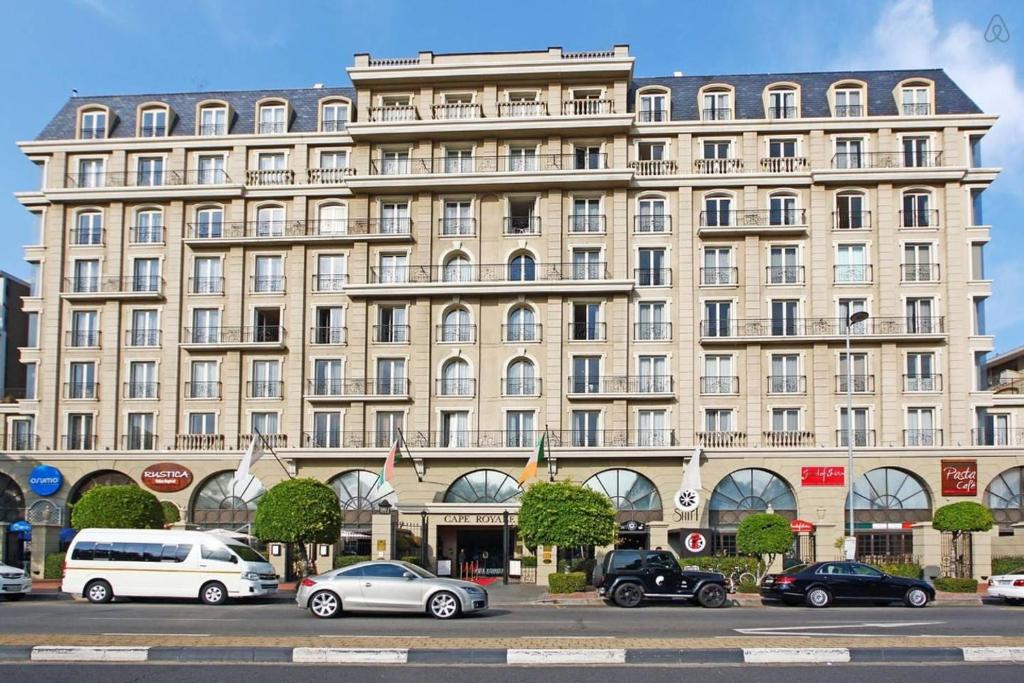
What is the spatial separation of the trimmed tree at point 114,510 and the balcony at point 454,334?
16.0 metres

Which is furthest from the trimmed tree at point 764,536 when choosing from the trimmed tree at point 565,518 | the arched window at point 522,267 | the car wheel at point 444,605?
the car wheel at point 444,605

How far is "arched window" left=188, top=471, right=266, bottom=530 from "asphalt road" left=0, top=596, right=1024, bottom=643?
2034cm

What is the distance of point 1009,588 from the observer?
114 feet

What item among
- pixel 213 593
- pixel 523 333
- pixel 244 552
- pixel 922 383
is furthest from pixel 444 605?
pixel 922 383

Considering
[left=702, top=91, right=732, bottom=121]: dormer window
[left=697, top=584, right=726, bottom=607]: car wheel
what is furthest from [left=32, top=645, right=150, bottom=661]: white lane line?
[left=702, top=91, right=732, bottom=121]: dormer window

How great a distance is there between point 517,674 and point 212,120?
4748cm

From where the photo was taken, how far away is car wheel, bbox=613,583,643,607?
32500 mm

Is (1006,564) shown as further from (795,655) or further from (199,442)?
(199,442)

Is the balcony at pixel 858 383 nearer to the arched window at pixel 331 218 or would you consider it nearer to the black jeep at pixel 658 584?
the black jeep at pixel 658 584

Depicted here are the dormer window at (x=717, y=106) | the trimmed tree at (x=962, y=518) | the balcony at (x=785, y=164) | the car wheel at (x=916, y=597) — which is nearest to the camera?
the car wheel at (x=916, y=597)

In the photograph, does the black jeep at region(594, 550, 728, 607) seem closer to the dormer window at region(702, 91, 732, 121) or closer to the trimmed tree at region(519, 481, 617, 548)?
the trimmed tree at region(519, 481, 617, 548)

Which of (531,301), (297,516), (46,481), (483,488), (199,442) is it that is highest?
(531,301)

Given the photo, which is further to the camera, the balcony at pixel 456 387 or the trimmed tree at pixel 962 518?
the balcony at pixel 456 387

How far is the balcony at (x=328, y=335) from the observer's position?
55.1m
